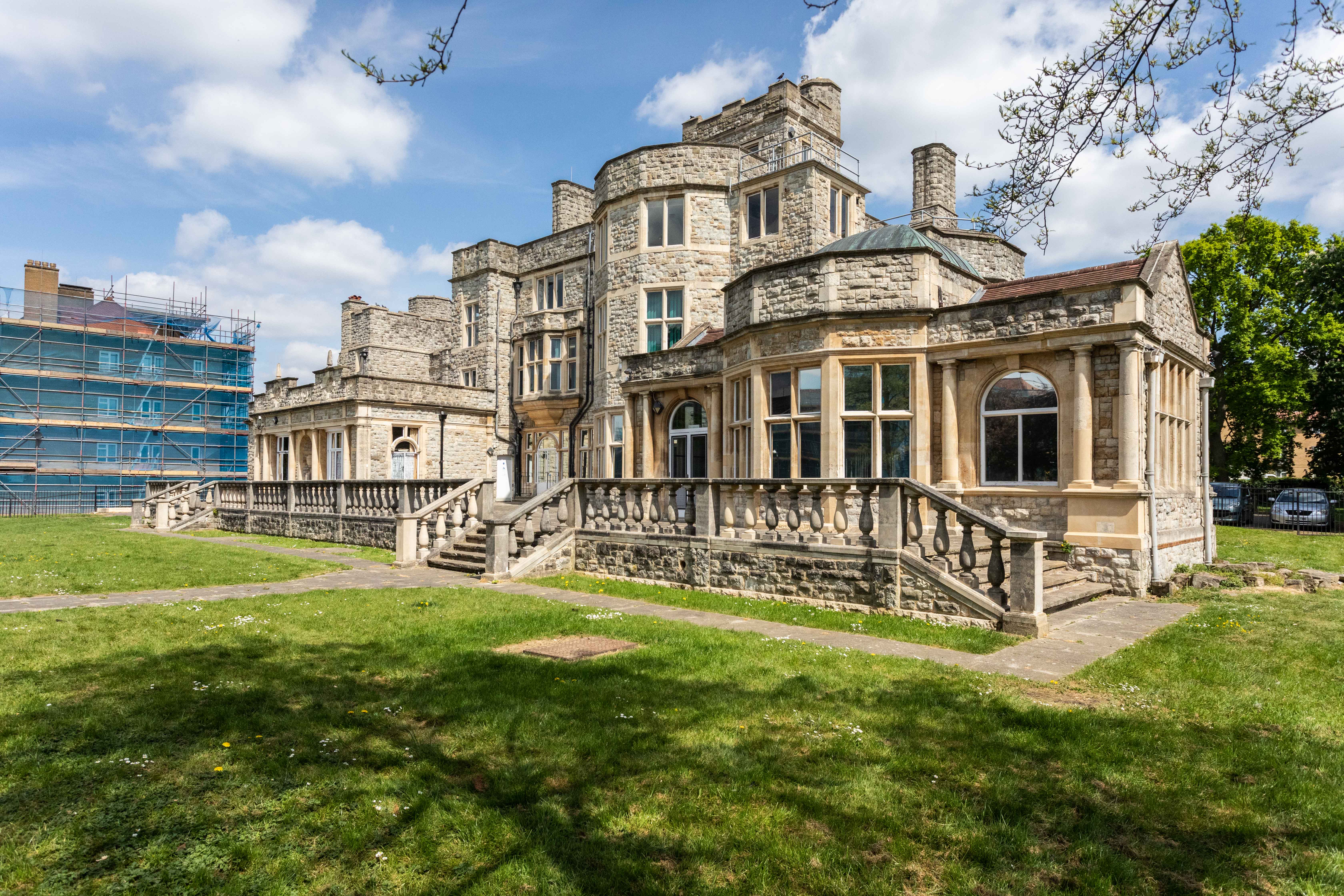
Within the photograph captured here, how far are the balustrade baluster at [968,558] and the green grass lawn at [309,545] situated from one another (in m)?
11.4

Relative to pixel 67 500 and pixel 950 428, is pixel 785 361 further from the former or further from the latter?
pixel 67 500

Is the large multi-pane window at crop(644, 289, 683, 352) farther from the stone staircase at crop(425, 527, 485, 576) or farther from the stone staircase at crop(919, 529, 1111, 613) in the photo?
the stone staircase at crop(919, 529, 1111, 613)

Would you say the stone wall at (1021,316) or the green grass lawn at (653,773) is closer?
the green grass lawn at (653,773)

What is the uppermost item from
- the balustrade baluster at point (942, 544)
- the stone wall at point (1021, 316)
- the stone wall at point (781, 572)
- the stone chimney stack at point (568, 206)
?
the stone chimney stack at point (568, 206)

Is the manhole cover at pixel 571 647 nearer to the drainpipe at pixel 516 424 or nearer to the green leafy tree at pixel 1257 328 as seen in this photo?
the drainpipe at pixel 516 424

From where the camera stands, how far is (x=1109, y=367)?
1223 centimetres

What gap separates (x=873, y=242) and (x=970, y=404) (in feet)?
14.6

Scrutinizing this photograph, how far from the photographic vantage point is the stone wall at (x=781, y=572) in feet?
32.8

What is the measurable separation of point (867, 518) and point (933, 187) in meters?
18.6

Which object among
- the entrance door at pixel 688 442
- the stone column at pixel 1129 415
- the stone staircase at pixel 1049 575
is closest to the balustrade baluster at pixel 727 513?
the stone staircase at pixel 1049 575

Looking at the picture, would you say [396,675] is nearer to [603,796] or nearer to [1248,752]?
[603,796]

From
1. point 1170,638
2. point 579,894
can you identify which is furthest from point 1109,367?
point 579,894

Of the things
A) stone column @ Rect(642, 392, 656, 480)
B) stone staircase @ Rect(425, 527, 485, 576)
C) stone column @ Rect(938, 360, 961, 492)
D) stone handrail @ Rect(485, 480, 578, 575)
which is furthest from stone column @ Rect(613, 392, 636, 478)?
stone column @ Rect(938, 360, 961, 492)

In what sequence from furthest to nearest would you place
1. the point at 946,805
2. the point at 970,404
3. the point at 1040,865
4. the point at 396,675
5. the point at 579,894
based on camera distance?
the point at 970,404 < the point at 396,675 < the point at 946,805 < the point at 1040,865 < the point at 579,894
